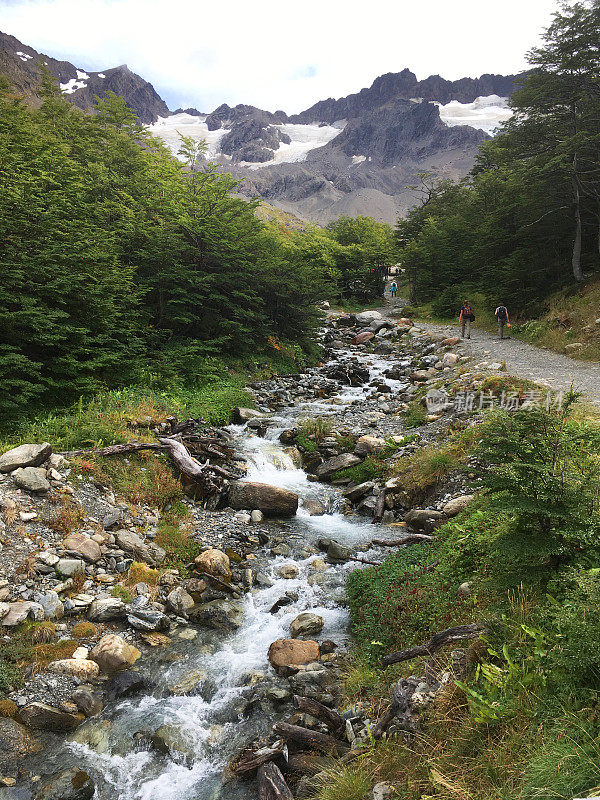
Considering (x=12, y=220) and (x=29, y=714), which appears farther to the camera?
(x=12, y=220)

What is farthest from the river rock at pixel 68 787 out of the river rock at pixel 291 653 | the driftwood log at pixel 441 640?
the driftwood log at pixel 441 640

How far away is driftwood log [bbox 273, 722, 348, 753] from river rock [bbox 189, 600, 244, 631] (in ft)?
7.07

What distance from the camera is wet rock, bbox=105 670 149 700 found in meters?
5.18

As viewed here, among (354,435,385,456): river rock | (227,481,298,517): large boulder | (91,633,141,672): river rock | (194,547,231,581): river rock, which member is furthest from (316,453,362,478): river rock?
(91,633,141,672): river rock

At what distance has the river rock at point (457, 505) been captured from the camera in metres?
7.62

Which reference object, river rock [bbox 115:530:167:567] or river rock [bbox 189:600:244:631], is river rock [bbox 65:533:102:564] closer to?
river rock [bbox 115:530:167:567]

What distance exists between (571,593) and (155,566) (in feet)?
20.6

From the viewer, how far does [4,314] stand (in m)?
9.24

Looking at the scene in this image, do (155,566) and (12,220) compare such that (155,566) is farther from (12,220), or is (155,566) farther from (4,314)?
(12,220)

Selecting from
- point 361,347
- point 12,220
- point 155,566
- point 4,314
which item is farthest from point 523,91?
point 155,566

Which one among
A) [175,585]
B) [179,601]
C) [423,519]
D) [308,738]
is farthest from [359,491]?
[308,738]

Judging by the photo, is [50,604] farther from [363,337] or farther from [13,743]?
[363,337]

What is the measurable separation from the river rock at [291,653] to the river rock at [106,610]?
225 cm

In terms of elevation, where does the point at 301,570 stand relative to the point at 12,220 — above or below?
below
